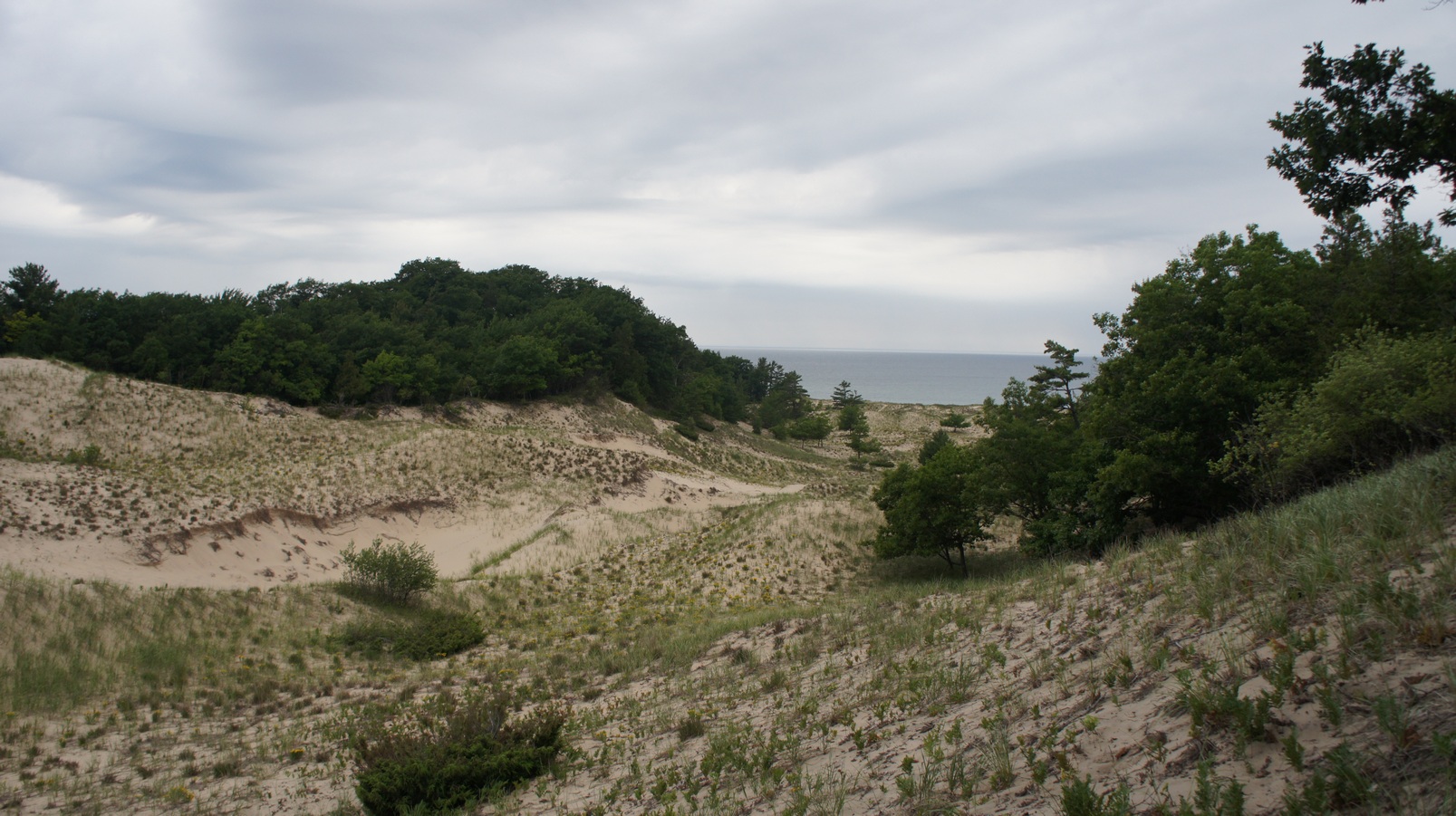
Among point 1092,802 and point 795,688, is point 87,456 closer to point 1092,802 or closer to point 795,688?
point 795,688

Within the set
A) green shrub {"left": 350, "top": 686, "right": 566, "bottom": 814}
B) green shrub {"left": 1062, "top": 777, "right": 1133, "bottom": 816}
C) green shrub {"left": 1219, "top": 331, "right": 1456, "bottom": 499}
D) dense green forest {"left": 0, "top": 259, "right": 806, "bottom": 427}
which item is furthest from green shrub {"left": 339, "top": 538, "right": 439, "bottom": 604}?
dense green forest {"left": 0, "top": 259, "right": 806, "bottom": 427}

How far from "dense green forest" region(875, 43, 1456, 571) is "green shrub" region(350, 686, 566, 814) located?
505 inches

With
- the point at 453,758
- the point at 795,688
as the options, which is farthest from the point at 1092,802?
the point at 453,758

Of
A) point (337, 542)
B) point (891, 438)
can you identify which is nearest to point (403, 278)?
point (891, 438)

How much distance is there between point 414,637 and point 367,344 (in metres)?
45.0

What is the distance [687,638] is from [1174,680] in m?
10.5

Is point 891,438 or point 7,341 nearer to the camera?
point 7,341

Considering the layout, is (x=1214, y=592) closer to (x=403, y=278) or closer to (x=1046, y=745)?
(x=1046, y=745)

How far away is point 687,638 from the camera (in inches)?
617

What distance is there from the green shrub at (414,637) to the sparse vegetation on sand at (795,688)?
0.11 m

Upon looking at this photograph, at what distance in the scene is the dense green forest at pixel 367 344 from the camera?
49781 millimetres

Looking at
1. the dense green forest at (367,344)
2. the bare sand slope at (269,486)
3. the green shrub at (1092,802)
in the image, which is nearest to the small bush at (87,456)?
the bare sand slope at (269,486)

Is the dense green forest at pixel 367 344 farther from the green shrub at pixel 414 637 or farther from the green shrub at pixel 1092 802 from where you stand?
the green shrub at pixel 1092 802

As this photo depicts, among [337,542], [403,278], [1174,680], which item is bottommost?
[337,542]
